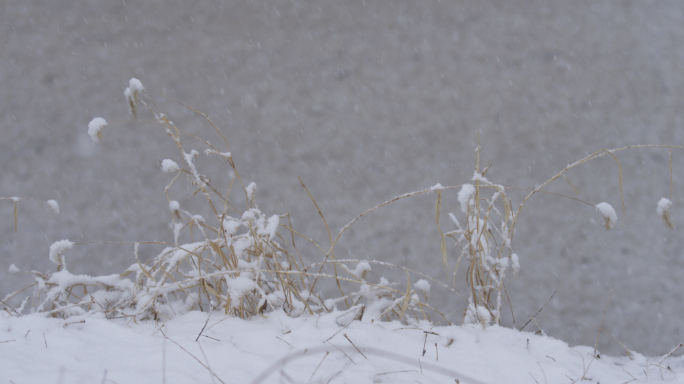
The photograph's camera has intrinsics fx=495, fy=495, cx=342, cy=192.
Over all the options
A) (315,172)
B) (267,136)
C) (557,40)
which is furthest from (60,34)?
(557,40)

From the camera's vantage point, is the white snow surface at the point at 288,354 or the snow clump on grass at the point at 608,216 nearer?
the white snow surface at the point at 288,354

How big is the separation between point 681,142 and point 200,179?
7.43 feet

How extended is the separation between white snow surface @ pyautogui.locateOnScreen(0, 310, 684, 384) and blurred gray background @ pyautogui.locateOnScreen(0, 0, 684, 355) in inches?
52.6

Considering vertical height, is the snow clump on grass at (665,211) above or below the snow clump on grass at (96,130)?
below

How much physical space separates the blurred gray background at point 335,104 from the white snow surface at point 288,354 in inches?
52.6

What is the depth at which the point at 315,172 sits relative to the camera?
7.95 feet

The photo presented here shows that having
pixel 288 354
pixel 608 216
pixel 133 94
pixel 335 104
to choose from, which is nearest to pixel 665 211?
pixel 608 216

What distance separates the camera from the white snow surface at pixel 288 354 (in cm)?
75

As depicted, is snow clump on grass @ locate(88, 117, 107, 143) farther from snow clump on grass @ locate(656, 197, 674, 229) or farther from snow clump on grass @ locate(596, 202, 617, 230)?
snow clump on grass @ locate(656, 197, 674, 229)

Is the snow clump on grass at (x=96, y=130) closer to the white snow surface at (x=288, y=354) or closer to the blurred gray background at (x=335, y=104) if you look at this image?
the white snow surface at (x=288, y=354)

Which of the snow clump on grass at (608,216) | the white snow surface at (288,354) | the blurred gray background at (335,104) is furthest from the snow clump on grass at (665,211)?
the blurred gray background at (335,104)

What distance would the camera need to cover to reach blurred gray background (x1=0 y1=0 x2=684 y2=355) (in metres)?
2.36

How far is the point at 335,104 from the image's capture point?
243cm

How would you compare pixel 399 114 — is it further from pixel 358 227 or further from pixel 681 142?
pixel 681 142
